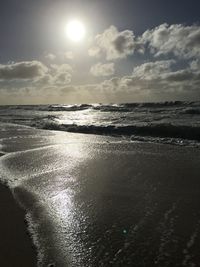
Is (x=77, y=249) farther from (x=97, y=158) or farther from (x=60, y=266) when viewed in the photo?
(x=97, y=158)

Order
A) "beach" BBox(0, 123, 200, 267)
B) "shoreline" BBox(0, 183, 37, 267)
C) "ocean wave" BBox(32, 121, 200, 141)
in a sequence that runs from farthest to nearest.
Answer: "ocean wave" BBox(32, 121, 200, 141) → "beach" BBox(0, 123, 200, 267) → "shoreline" BBox(0, 183, 37, 267)

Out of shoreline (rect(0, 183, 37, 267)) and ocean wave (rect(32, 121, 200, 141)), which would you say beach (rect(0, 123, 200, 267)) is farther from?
ocean wave (rect(32, 121, 200, 141))

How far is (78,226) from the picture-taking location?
5.16 meters

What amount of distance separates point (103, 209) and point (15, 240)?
166 centimetres

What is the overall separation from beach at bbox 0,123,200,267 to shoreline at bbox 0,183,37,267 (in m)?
0.01

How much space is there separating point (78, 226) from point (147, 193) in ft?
6.52

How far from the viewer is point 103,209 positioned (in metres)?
5.89

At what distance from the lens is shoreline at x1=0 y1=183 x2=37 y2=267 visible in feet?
13.8

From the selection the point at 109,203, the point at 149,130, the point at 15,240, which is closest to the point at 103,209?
the point at 109,203

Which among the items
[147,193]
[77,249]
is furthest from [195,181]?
[77,249]

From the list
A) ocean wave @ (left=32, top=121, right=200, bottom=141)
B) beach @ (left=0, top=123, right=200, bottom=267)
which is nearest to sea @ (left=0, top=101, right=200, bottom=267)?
beach @ (left=0, top=123, right=200, bottom=267)

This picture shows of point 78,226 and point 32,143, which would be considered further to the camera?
point 32,143

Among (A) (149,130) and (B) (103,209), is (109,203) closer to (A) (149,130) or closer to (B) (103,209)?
(B) (103,209)

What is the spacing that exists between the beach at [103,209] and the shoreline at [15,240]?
0.01 meters
